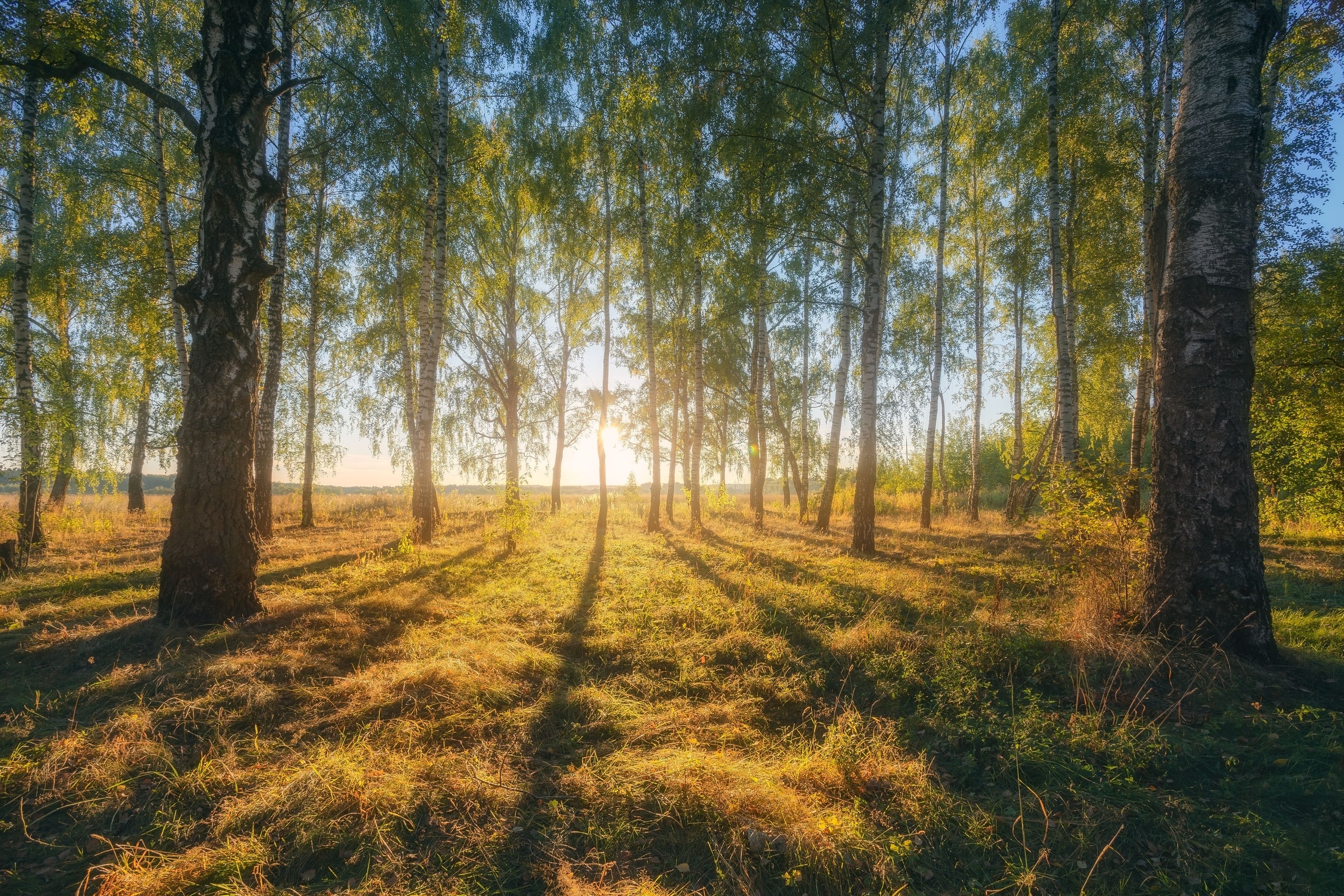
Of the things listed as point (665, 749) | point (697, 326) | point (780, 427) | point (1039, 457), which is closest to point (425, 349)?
point (697, 326)

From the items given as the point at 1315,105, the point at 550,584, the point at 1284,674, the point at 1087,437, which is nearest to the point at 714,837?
the point at 1284,674

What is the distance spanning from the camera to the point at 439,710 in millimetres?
3600

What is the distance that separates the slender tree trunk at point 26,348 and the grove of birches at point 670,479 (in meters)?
0.07

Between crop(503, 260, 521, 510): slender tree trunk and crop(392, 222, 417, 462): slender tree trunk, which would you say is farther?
crop(503, 260, 521, 510): slender tree trunk

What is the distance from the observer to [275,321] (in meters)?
9.62

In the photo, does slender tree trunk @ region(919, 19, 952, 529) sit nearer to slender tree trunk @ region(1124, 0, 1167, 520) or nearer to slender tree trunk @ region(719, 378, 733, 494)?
slender tree trunk @ region(1124, 0, 1167, 520)

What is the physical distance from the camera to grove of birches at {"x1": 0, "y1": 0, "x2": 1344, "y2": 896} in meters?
2.60

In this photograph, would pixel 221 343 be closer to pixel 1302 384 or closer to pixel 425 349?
pixel 425 349

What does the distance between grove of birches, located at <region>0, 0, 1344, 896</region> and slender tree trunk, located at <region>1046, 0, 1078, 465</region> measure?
4.4 inches

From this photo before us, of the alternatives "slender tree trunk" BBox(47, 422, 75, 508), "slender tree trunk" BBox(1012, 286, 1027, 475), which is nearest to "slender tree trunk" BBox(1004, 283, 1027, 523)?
"slender tree trunk" BBox(1012, 286, 1027, 475)

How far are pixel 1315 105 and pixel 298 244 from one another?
2063 centimetres

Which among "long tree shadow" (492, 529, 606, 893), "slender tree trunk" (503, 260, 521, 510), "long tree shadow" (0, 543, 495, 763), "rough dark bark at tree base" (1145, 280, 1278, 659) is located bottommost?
"long tree shadow" (492, 529, 606, 893)

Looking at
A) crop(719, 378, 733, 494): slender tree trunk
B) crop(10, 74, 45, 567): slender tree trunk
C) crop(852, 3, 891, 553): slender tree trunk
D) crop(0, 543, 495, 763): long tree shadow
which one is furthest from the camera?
crop(719, 378, 733, 494): slender tree trunk

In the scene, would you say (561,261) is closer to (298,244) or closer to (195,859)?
(298,244)
